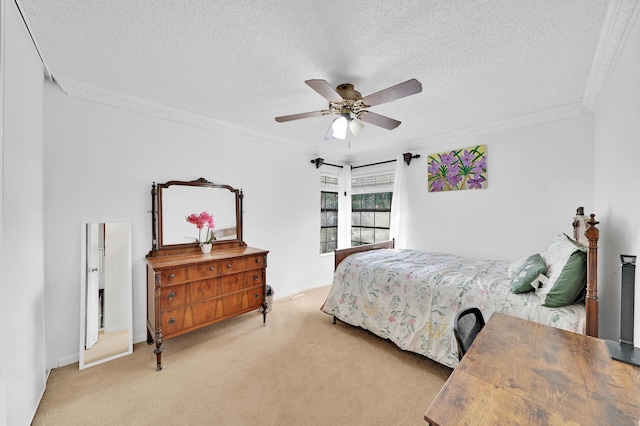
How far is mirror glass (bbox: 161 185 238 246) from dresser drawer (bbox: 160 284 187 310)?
64 cm

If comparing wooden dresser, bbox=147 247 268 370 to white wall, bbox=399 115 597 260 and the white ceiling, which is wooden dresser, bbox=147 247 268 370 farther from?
white wall, bbox=399 115 597 260

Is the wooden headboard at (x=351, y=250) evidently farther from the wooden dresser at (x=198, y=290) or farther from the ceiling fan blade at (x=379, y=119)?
the ceiling fan blade at (x=379, y=119)

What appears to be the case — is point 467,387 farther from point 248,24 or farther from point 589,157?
point 589,157

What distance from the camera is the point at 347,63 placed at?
186cm

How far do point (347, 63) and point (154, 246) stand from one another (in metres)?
2.50

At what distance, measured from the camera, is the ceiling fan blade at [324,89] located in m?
1.65

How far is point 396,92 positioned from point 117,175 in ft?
8.56

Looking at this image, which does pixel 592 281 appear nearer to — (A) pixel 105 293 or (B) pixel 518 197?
(B) pixel 518 197

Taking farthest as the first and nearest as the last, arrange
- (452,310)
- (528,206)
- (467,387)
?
(528,206) → (452,310) → (467,387)

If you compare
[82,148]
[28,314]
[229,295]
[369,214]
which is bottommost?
[229,295]

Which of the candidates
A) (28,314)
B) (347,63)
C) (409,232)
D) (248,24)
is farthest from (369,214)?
(28,314)

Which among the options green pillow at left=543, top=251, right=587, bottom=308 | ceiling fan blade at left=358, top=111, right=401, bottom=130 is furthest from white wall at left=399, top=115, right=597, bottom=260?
ceiling fan blade at left=358, top=111, right=401, bottom=130

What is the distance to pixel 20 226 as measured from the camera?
153 cm

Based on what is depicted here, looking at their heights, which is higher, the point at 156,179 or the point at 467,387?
the point at 156,179
